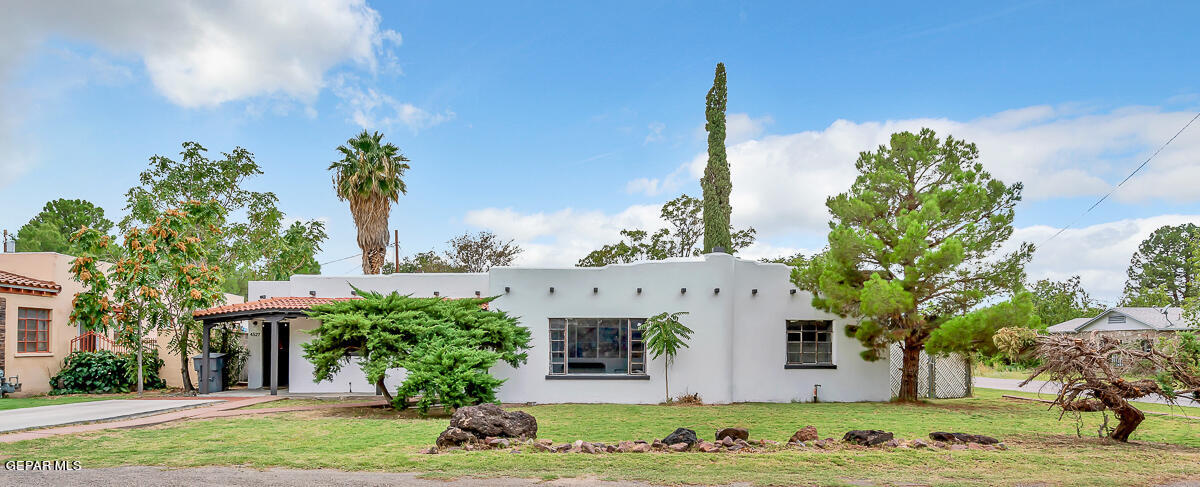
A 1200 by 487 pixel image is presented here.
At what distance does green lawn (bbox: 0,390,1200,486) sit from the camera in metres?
7.92

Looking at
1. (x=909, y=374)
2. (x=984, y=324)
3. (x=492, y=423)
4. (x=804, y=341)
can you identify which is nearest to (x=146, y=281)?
(x=492, y=423)

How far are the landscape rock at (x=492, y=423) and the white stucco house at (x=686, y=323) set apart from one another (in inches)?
284

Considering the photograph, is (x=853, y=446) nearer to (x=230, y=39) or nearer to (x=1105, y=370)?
(x=1105, y=370)

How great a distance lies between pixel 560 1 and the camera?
1889 centimetres

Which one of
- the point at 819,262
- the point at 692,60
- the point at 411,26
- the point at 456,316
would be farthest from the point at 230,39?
the point at 819,262

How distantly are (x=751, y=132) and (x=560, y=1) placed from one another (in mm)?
10492

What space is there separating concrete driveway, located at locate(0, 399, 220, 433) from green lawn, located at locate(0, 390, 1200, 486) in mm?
1845

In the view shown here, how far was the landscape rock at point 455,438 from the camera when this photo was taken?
32.0 feet

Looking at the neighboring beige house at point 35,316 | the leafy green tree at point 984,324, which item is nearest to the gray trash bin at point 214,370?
the neighboring beige house at point 35,316

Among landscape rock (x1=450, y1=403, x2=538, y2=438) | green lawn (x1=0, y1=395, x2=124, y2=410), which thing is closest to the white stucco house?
green lawn (x1=0, y1=395, x2=124, y2=410)

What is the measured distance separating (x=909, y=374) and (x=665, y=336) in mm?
6697

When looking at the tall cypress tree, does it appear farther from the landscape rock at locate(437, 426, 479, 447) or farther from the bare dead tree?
the landscape rock at locate(437, 426, 479, 447)

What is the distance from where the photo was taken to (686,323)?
18.0 meters

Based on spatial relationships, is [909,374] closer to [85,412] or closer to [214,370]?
[214,370]
